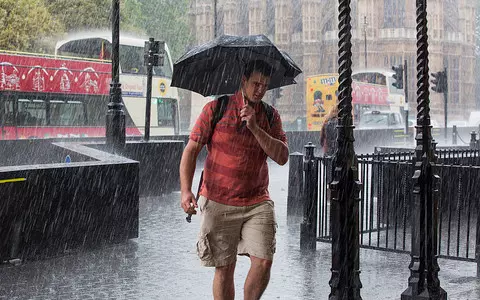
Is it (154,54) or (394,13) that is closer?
(154,54)

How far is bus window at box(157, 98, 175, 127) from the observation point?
33.5m

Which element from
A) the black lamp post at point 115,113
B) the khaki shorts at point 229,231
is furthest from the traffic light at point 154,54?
the khaki shorts at point 229,231

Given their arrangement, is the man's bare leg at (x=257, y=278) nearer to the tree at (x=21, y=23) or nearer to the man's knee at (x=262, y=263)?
the man's knee at (x=262, y=263)

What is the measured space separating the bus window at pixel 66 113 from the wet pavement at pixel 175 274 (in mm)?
18191

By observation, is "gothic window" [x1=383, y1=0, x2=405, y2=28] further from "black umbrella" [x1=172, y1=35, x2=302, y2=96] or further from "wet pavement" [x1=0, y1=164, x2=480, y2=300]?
"black umbrella" [x1=172, y1=35, x2=302, y2=96]

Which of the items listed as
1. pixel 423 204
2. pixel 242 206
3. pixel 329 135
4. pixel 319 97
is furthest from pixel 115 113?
pixel 319 97

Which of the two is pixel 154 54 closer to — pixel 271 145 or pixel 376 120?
pixel 271 145

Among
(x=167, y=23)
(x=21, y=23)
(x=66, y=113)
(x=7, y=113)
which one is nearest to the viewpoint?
(x=7, y=113)

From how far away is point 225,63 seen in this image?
573 cm

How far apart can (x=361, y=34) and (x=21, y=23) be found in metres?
40.5

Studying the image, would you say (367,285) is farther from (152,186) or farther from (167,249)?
(152,186)

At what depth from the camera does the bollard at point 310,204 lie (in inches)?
376

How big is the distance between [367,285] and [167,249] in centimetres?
308

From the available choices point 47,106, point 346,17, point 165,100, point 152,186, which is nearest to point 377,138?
point 165,100
